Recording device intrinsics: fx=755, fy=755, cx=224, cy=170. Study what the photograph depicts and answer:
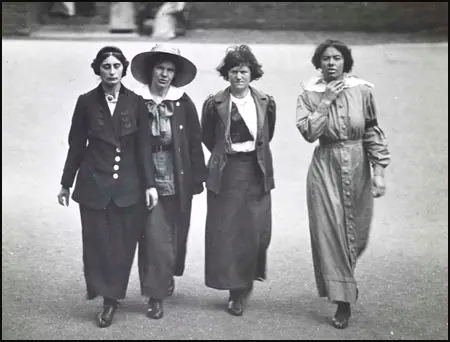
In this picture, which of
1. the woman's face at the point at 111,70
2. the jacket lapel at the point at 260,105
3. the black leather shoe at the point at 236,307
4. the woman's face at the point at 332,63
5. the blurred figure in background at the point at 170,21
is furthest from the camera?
the blurred figure in background at the point at 170,21

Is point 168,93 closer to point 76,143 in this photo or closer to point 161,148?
point 161,148

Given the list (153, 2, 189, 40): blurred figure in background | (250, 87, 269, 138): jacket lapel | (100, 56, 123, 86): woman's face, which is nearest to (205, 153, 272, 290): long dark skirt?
(250, 87, 269, 138): jacket lapel

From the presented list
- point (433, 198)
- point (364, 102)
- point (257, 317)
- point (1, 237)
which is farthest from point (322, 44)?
point (1, 237)

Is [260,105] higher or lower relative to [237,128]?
higher

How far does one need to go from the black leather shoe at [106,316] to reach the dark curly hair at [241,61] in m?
1.35

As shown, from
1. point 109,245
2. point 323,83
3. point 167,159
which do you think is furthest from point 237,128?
point 109,245

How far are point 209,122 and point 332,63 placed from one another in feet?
2.34

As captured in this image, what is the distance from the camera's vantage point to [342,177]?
388 centimetres

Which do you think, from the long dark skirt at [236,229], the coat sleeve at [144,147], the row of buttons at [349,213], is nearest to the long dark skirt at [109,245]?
the coat sleeve at [144,147]

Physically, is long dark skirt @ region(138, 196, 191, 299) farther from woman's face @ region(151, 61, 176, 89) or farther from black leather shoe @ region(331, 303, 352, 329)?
black leather shoe @ region(331, 303, 352, 329)

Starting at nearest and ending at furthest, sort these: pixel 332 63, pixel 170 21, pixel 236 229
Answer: pixel 332 63 → pixel 236 229 → pixel 170 21

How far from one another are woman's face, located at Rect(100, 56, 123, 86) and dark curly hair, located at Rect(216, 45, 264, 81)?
1.79ft

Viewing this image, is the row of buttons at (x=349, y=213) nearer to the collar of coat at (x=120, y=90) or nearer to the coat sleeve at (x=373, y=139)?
the coat sleeve at (x=373, y=139)

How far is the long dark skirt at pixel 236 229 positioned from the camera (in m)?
4.00
